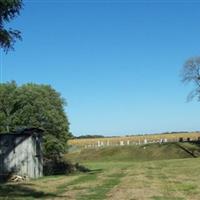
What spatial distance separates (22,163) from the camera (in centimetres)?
3186

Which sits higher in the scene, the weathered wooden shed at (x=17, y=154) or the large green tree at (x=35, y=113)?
the large green tree at (x=35, y=113)

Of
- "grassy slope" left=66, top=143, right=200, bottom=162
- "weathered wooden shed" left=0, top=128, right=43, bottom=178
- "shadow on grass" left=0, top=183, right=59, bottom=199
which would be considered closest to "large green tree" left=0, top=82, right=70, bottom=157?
"grassy slope" left=66, top=143, right=200, bottom=162

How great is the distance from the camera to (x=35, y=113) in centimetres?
6256

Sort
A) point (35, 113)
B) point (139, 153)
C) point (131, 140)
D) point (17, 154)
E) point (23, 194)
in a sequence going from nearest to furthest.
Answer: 1. point (23, 194)
2. point (17, 154)
3. point (35, 113)
4. point (139, 153)
5. point (131, 140)

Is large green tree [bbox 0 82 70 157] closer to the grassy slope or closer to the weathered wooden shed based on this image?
the grassy slope

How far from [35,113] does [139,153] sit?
59.9 ft

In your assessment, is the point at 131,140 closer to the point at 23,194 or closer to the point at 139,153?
the point at 139,153

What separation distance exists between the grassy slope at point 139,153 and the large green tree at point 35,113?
9.97 metres

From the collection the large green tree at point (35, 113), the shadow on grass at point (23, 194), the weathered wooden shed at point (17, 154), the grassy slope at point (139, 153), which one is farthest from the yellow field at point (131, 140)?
the shadow on grass at point (23, 194)

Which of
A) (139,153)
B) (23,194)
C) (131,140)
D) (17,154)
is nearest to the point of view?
(23,194)

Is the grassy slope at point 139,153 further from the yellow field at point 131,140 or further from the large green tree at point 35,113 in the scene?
the large green tree at point 35,113

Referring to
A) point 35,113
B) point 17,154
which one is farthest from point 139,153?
point 17,154

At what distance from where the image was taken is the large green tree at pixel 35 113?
6138cm

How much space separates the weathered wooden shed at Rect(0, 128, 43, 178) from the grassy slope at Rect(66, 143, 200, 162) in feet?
129
